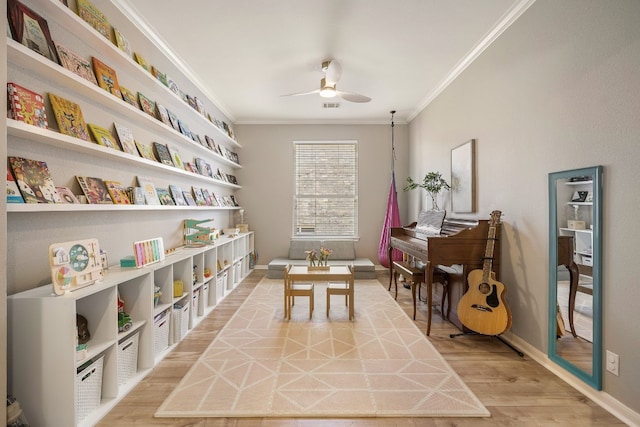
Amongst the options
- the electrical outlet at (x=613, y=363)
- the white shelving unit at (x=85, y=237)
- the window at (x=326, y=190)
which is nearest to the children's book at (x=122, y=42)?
the white shelving unit at (x=85, y=237)

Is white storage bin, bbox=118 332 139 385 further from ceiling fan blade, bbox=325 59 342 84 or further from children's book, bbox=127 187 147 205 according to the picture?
ceiling fan blade, bbox=325 59 342 84

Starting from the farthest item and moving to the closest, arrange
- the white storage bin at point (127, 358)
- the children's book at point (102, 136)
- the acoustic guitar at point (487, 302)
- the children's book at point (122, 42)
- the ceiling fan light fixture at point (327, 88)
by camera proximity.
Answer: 1. the ceiling fan light fixture at point (327, 88)
2. the acoustic guitar at point (487, 302)
3. the children's book at point (122, 42)
4. the children's book at point (102, 136)
5. the white storage bin at point (127, 358)

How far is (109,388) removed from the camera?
1872 mm

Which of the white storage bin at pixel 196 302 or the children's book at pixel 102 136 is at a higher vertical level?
the children's book at pixel 102 136

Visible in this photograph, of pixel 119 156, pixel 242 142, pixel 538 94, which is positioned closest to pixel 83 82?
pixel 119 156

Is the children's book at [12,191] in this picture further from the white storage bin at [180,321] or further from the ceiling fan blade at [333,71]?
the ceiling fan blade at [333,71]

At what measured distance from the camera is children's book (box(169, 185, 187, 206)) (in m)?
3.25

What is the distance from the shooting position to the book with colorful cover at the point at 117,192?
226 centimetres

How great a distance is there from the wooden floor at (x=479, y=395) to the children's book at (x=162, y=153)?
1.67m

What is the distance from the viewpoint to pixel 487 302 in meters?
2.59

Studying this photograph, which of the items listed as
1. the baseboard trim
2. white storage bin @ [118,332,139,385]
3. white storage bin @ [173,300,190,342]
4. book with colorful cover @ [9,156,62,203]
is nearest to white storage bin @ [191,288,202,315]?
white storage bin @ [173,300,190,342]

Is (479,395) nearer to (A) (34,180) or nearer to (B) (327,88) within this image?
(A) (34,180)

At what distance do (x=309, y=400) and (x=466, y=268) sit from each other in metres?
1.82

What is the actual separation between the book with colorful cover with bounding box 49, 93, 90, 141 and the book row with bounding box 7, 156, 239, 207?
248 mm
